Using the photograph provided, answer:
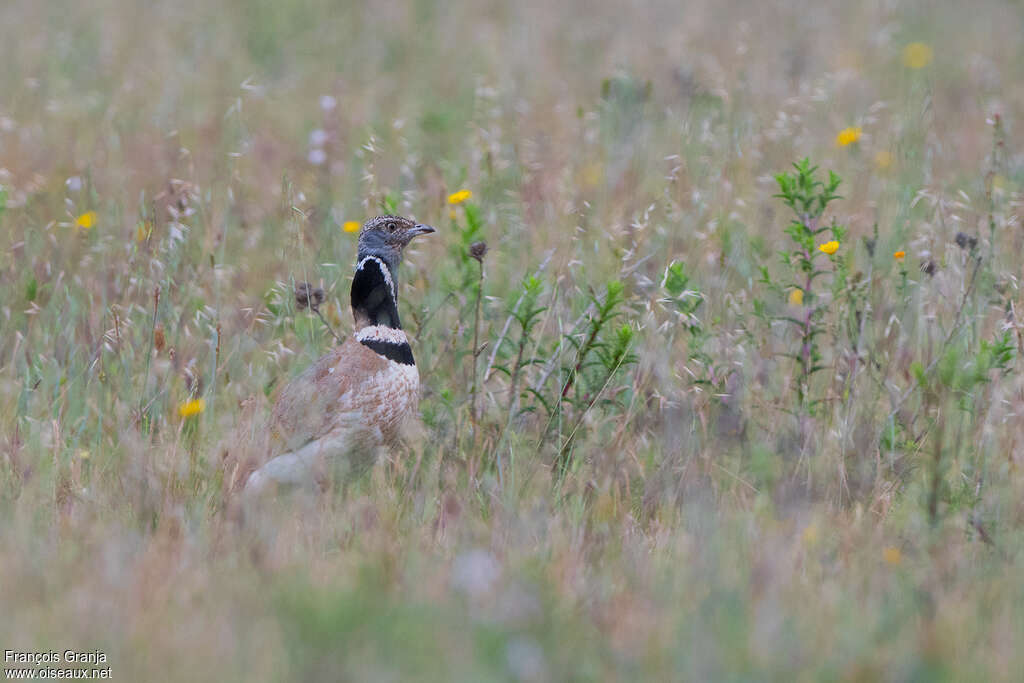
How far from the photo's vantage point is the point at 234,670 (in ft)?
9.01

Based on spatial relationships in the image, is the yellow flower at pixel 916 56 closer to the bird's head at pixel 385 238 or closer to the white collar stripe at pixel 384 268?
the bird's head at pixel 385 238

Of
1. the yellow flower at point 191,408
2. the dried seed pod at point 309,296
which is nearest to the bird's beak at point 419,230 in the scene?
the dried seed pod at point 309,296

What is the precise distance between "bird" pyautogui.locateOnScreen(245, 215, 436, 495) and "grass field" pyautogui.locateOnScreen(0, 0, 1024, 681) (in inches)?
4.9

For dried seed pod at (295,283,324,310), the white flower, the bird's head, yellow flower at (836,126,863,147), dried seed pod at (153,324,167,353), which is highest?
yellow flower at (836,126,863,147)

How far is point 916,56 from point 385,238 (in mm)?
6985

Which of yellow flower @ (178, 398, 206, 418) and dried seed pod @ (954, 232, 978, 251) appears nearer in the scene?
yellow flower @ (178, 398, 206, 418)

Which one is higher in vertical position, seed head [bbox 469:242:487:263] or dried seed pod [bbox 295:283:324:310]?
seed head [bbox 469:242:487:263]

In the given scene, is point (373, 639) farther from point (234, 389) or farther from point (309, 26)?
point (309, 26)

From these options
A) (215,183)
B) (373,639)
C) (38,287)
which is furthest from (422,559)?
(215,183)

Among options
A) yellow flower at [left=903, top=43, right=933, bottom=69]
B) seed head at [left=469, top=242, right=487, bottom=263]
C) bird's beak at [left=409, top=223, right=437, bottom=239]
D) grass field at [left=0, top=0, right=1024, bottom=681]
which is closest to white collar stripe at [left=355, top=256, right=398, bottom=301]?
bird's beak at [left=409, top=223, right=437, bottom=239]

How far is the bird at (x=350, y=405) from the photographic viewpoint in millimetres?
4391

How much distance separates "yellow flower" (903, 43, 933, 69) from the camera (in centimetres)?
1017

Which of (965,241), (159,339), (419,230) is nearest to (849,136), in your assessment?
(965,241)

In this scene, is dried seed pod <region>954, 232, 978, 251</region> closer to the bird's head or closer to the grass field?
the grass field
